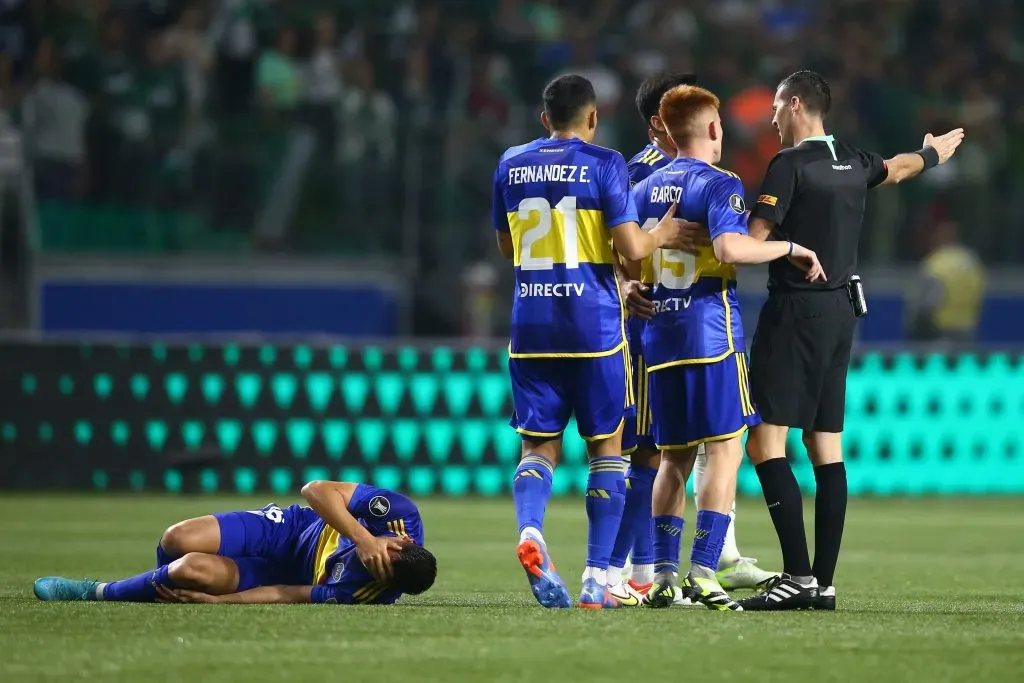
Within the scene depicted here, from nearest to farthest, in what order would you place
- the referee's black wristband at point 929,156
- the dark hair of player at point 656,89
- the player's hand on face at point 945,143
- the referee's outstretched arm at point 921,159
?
the referee's outstretched arm at point 921,159 < the referee's black wristband at point 929,156 < the player's hand on face at point 945,143 < the dark hair of player at point 656,89

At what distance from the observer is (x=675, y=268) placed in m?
7.30

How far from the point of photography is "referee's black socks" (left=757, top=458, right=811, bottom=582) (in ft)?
23.4

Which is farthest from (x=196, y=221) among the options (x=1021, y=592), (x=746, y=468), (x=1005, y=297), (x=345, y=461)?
(x=1021, y=592)

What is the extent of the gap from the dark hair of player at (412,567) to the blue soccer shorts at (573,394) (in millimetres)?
699

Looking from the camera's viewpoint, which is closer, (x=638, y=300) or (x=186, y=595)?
(x=186, y=595)

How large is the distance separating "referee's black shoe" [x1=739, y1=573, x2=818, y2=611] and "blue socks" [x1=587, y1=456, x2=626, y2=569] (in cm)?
64

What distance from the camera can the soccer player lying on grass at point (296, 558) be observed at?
6.92 metres

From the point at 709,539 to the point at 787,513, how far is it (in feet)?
1.13

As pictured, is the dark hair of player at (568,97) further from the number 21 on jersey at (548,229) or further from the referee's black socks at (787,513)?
the referee's black socks at (787,513)

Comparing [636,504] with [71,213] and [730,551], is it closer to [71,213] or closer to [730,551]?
[730,551]

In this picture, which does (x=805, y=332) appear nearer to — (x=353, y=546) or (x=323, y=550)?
(x=353, y=546)

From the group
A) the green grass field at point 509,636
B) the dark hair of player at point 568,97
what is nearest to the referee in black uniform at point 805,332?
the green grass field at point 509,636

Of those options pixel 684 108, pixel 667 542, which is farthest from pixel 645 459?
pixel 684 108

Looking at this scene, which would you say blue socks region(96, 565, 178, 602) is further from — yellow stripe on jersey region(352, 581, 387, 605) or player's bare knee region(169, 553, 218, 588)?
yellow stripe on jersey region(352, 581, 387, 605)
